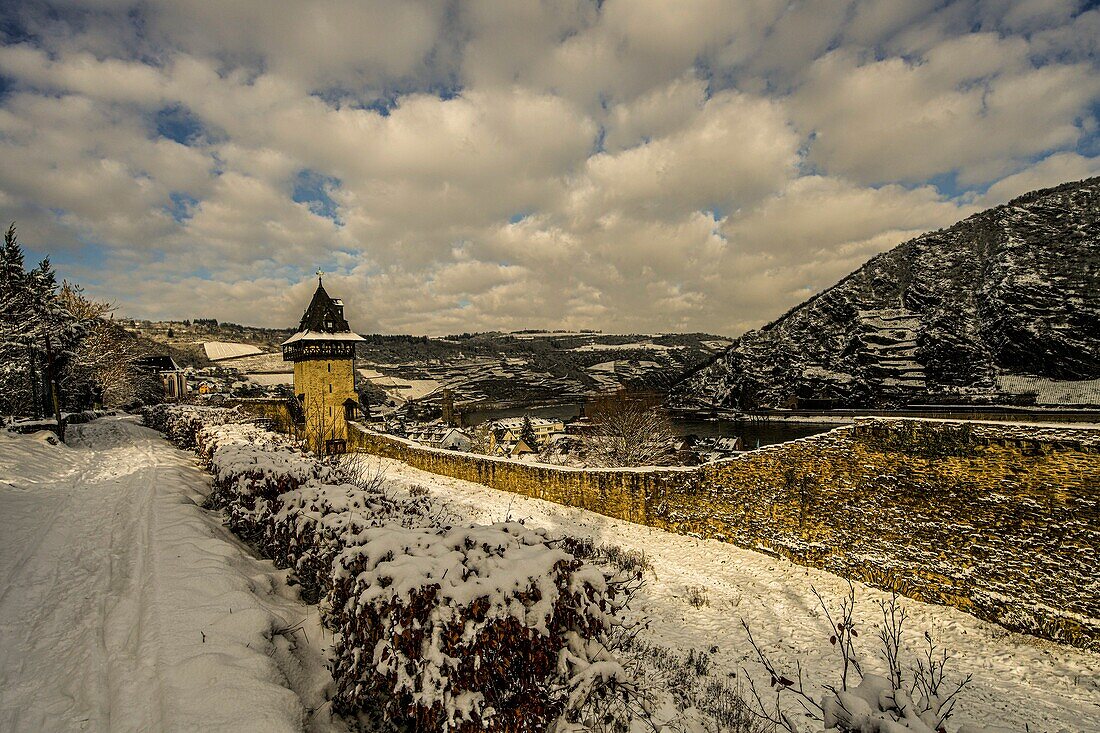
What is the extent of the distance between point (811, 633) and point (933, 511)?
135 inches

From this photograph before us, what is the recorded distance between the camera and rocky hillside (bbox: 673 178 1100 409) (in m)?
33.0

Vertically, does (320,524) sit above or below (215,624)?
above

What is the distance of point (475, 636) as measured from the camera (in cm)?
274

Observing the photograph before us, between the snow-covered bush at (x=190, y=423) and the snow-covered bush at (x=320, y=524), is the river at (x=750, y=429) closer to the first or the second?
the snow-covered bush at (x=320, y=524)

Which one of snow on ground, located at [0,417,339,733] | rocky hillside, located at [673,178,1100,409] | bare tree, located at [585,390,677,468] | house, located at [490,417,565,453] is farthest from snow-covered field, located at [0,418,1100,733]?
rocky hillside, located at [673,178,1100,409]

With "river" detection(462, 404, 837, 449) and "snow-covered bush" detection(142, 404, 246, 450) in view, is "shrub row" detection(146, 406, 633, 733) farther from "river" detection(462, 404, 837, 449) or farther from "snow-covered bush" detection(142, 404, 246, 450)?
"river" detection(462, 404, 837, 449)

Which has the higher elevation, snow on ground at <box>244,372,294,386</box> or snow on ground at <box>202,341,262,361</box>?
snow on ground at <box>202,341,262,361</box>

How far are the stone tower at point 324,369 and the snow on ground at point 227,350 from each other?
319ft

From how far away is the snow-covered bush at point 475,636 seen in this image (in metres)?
2.69

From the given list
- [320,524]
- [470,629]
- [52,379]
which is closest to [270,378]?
[52,379]

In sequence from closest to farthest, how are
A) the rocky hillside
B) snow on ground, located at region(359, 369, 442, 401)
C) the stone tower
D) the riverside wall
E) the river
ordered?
the riverside wall
the stone tower
the rocky hillside
the river
snow on ground, located at region(359, 369, 442, 401)

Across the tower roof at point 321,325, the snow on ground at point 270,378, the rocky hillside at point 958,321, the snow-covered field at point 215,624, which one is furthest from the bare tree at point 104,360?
the rocky hillside at point 958,321

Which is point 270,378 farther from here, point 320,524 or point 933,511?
point 933,511

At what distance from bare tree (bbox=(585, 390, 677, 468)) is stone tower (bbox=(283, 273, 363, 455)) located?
47.8ft
